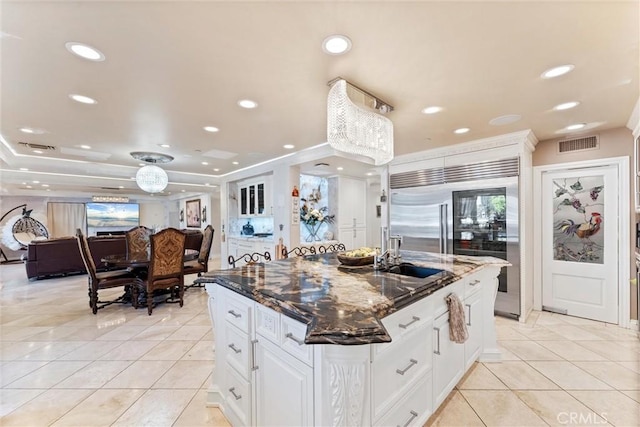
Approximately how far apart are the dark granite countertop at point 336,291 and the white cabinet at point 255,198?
3.67 metres

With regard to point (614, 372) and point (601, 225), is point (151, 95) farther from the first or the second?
point (601, 225)

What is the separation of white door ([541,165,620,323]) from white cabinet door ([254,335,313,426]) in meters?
4.20

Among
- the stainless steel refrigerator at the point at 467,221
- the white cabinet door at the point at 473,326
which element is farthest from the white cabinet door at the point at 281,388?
the stainless steel refrigerator at the point at 467,221

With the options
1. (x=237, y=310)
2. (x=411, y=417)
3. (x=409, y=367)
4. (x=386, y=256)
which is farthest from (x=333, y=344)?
(x=386, y=256)

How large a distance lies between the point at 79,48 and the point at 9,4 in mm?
360

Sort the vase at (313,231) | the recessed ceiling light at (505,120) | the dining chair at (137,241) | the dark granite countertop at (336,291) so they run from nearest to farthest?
1. the dark granite countertop at (336,291)
2. the recessed ceiling light at (505,120)
3. the dining chair at (137,241)
4. the vase at (313,231)

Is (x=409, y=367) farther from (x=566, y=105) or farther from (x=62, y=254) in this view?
(x=62, y=254)

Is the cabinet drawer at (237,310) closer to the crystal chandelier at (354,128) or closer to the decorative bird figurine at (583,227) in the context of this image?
the crystal chandelier at (354,128)

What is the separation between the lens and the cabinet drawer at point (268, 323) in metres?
1.36

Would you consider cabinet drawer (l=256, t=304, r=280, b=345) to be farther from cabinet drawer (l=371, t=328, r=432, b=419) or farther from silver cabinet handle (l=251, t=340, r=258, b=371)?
cabinet drawer (l=371, t=328, r=432, b=419)

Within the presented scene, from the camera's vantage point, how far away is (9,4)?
134 centimetres

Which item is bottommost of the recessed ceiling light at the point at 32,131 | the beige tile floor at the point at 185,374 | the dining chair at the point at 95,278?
the beige tile floor at the point at 185,374

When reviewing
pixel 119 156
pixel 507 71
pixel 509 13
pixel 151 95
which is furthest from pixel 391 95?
pixel 119 156

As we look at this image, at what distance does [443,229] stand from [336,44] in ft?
10.9
